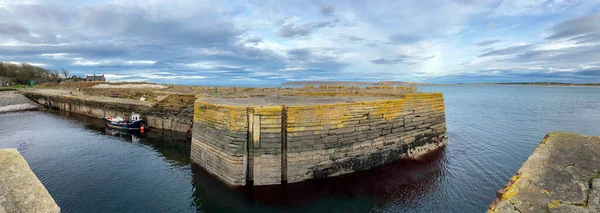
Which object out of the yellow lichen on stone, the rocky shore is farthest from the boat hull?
the yellow lichen on stone

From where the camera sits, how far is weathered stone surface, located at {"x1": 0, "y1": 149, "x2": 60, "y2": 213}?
348cm

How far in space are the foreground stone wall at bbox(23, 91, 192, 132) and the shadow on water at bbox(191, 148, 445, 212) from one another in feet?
46.9

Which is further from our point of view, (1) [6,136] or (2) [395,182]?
(1) [6,136]

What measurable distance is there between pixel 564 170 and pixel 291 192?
1052 cm

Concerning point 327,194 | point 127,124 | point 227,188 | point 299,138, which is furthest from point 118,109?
point 327,194

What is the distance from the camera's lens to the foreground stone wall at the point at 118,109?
28.7 metres

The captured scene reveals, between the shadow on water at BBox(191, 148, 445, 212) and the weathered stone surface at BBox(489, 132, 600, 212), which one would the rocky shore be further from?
the weathered stone surface at BBox(489, 132, 600, 212)

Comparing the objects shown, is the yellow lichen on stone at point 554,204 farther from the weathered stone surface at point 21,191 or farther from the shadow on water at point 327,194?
the shadow on water at point 327,194

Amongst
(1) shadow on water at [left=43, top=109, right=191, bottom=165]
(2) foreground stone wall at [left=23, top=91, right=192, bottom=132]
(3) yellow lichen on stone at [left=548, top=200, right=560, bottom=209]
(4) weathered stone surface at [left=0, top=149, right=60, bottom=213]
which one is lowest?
(1) shadow on water at [left=43, top=109, right=191, bottom=165]

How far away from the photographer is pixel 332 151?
15.0 metres

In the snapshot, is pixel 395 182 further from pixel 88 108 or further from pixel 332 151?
pixel 88 108

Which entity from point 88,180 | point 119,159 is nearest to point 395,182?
point 88,180

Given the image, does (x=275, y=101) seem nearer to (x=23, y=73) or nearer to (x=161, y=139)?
(x=161, y=139)

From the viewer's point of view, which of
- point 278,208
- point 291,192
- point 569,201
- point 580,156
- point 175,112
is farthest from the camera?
point 175,112
